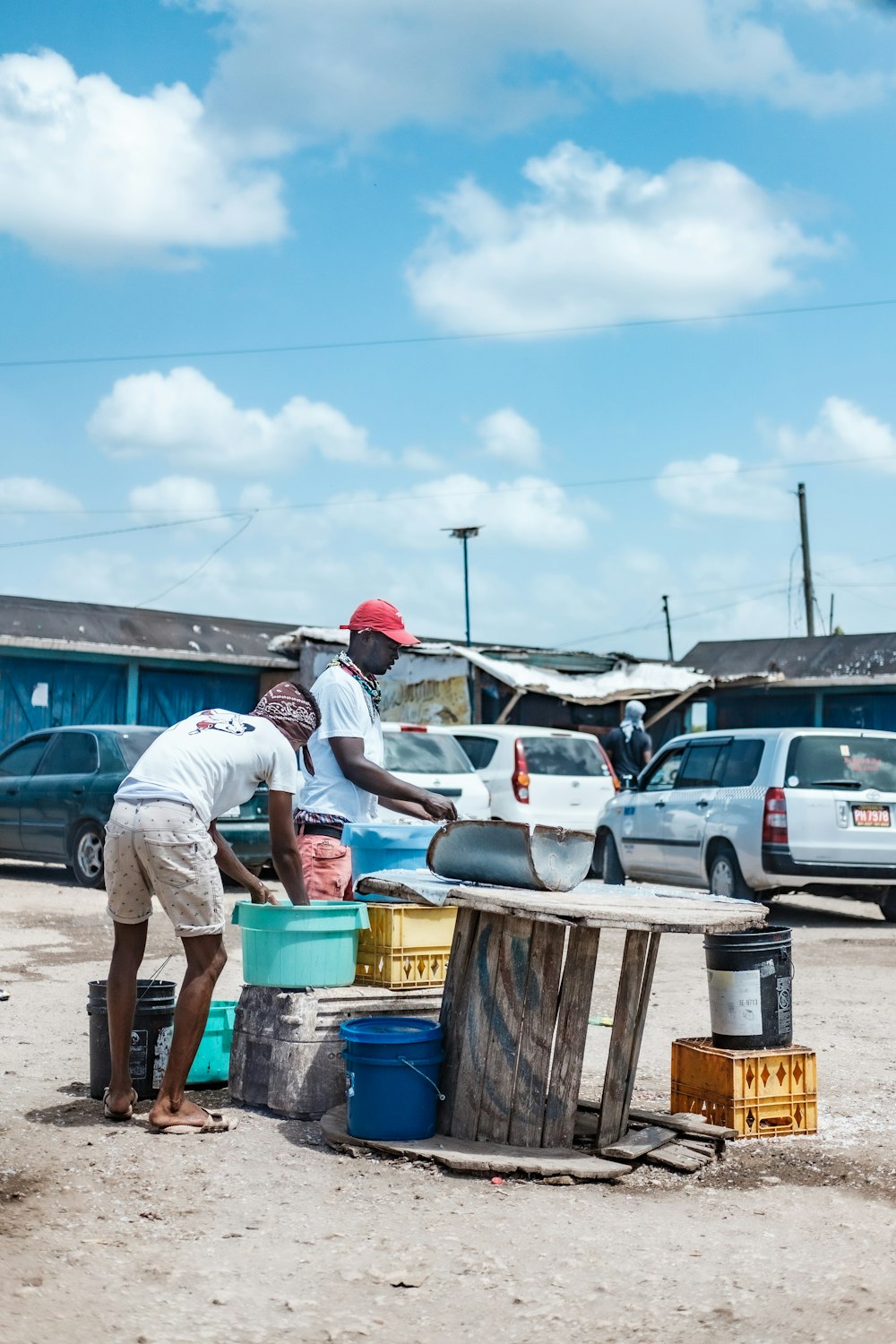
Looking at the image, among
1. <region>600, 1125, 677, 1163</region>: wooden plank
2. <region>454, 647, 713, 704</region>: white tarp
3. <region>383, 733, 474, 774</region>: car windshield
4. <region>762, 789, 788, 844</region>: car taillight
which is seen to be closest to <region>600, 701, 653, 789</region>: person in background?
<region>454, 647, 713, 704</region>: white tarp

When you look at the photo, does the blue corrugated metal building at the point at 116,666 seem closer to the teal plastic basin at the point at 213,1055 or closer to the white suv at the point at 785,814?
the white suv at the point at 785,814

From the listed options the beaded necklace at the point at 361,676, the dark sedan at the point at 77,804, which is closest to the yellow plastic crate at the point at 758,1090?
the beaded necklace at the point at 361,676

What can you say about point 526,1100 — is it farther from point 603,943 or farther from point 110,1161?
point 603,943

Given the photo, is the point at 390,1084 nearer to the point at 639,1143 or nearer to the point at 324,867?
the point at 639,1143

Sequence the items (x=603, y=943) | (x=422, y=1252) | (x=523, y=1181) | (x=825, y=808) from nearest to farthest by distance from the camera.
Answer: (x=422, y=1252) < (x=523, y=1181) < (x=603, y=943) < (x=825, y=808)

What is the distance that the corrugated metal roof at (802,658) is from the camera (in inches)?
1151

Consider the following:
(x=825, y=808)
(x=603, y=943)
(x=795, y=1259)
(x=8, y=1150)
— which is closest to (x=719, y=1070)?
(x=795, y=1259)

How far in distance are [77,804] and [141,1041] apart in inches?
359

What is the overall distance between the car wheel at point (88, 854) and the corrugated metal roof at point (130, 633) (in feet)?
27.0

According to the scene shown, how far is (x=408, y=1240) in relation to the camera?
4.55 m

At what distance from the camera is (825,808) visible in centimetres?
1312

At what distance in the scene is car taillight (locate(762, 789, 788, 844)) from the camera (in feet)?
42.9

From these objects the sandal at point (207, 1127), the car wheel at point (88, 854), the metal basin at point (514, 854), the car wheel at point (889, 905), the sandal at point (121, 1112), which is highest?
the metal basin at point (514, 854)

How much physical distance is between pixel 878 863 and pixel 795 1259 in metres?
9.08
